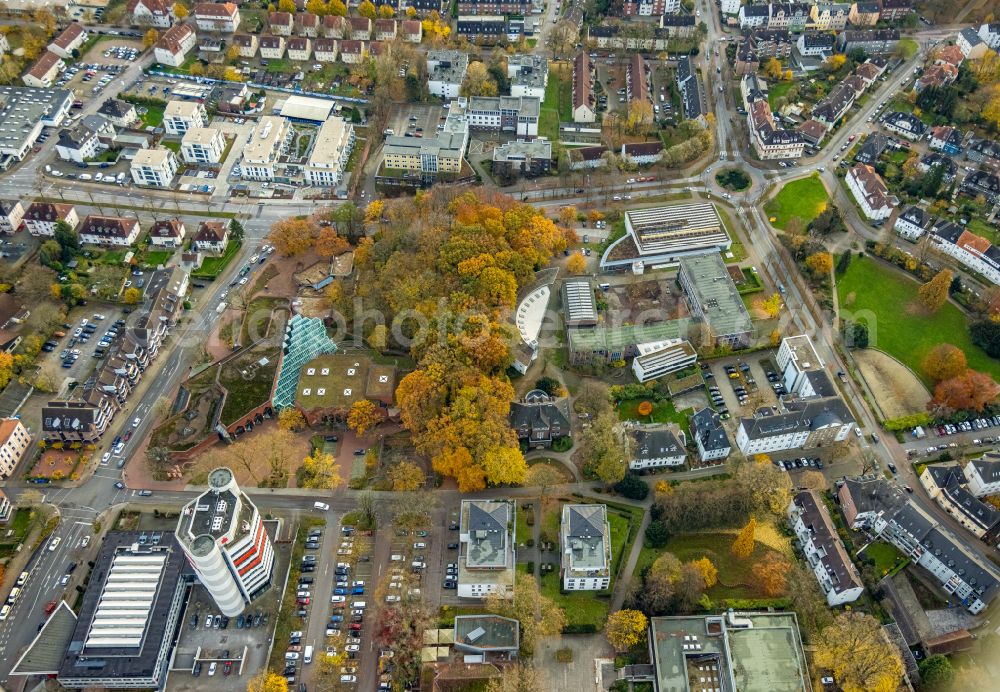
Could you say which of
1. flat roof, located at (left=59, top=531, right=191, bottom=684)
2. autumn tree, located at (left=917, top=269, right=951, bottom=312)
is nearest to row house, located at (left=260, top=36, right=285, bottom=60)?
flat roof, located at (left=59, top=531, right=191, bottom=684)

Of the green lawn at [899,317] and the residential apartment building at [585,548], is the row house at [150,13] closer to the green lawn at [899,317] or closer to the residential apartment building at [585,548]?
the residential apartment building at [585,548]

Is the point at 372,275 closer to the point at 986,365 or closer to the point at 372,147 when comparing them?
the point at 372,147

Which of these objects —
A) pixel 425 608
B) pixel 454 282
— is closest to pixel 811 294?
pixel 454 282

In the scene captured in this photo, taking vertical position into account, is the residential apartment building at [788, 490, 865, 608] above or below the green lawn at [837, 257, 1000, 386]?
below

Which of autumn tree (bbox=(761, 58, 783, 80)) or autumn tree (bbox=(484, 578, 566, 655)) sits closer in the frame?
autumn tree (bbox=(484, 578, 566, 655))

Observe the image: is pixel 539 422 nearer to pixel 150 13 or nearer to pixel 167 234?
pixel 167 234

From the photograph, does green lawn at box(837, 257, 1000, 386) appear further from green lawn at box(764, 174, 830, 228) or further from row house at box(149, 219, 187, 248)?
row house at box(149, 219, 187, 248)

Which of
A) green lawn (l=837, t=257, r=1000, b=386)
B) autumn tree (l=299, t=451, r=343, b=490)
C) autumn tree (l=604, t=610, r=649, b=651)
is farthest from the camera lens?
green lawn (l=837, t=257, r=1000, b=386)

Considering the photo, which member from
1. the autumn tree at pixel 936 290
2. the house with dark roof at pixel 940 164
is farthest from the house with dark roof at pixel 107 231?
the house with dark roof at pixel 940 164

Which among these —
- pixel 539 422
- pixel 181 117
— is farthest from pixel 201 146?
pixel 539 422
